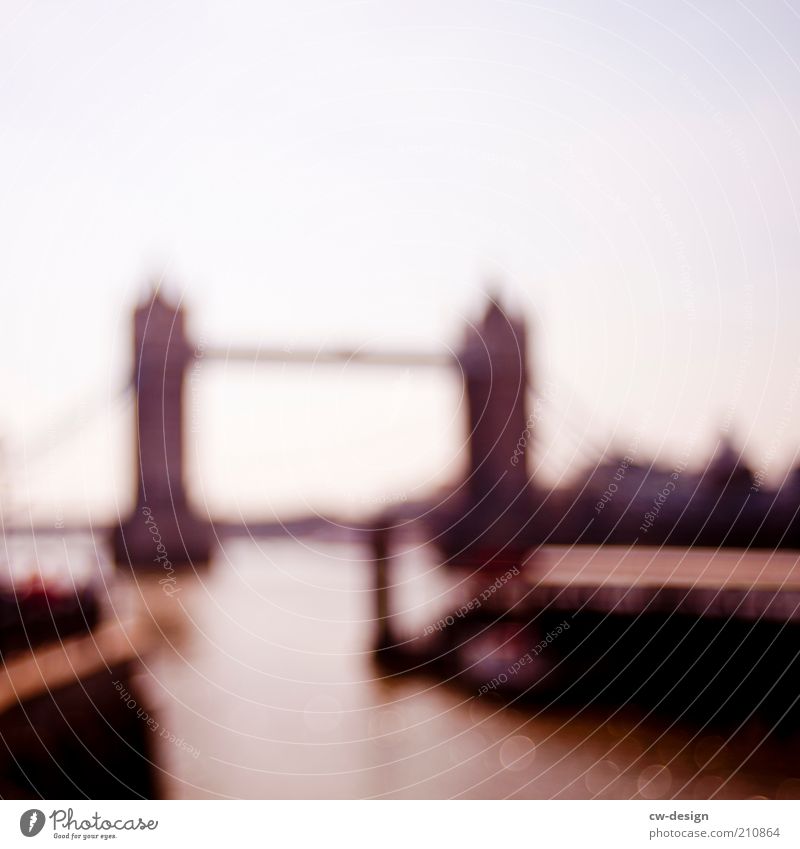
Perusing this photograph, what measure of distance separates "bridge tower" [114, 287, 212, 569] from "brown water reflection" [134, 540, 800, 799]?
0.04 meters

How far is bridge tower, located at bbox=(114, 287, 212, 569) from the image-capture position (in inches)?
22.2

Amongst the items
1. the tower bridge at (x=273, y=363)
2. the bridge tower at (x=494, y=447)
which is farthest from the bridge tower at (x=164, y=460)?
the bridge tower at (x=494, y=447)

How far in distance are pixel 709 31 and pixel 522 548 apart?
57 centimetres

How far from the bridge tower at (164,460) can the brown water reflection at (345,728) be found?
0.04 meters

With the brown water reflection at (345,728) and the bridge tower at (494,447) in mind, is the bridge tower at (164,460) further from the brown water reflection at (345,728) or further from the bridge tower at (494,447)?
the bridge tower at (494,447)

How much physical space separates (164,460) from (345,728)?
13.3 inches

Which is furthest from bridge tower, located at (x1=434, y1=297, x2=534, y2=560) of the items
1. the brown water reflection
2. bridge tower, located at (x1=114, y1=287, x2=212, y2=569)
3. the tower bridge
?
bridge tower, located at (x1=114, y1=287, x2=212, y2=569)

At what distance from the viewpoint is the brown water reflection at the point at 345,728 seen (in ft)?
1.88

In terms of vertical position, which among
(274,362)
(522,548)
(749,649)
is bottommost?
(749,649)

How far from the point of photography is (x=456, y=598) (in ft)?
2.30

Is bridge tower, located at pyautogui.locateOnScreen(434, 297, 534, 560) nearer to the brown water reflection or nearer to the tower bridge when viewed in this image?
the tower bridge

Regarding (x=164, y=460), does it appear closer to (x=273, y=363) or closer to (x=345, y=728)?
(x=273, y=363)
